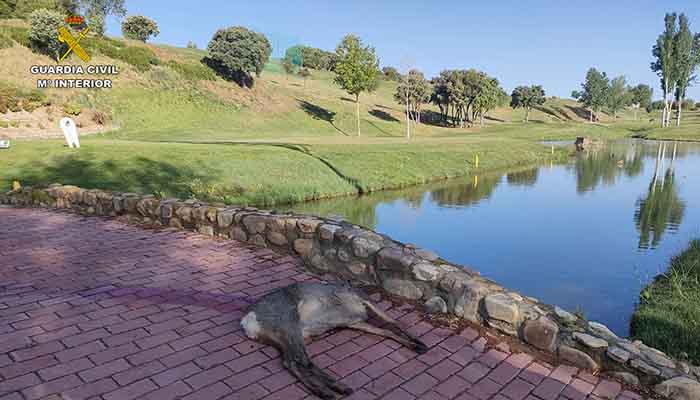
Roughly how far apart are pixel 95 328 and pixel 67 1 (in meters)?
59.5

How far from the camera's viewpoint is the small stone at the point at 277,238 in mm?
5332

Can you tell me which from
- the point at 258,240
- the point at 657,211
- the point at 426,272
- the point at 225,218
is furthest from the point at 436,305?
the point at 657,211

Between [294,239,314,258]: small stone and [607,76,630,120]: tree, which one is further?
[607,76,630,120]: tree

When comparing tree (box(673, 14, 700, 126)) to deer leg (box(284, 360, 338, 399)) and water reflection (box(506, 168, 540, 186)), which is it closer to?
water reflection (box(506, 168, 540, 186))

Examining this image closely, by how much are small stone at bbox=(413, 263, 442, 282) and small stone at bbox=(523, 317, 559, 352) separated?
3.00ft

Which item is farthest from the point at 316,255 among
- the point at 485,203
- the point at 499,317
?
the point at 485,203

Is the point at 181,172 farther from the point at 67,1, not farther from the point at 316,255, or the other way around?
the point at 67,1

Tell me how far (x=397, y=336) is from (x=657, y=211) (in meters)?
16.2

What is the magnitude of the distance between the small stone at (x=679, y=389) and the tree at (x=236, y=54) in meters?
47.2

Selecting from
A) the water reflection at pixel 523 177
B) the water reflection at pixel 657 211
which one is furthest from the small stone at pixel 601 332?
the water reflection at pixel 523 177

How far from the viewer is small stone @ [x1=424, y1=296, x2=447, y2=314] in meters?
4.05

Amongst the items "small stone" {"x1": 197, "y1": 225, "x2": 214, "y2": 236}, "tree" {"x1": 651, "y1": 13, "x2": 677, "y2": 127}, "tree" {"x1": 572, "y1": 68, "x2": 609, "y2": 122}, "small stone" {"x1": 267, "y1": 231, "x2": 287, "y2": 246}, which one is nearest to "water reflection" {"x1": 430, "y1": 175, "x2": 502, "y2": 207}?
"small stone" {"x1": 197, "y1": 225, "x2": 214, "y2": 236}

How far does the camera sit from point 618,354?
3.21 metres

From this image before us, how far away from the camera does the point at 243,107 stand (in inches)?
1663
